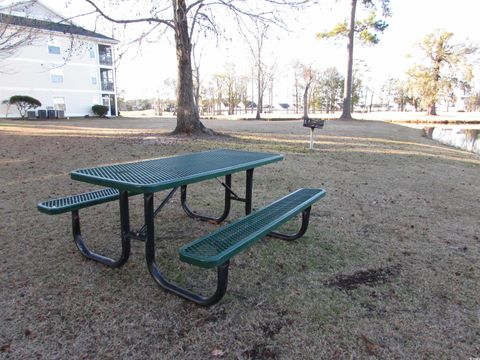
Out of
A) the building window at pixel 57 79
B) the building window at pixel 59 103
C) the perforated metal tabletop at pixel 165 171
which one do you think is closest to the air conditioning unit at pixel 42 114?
the building window at pixel 59 103

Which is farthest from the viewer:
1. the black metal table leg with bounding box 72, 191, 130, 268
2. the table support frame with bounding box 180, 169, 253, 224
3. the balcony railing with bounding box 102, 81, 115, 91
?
the balcony railing with bounding box 102, 81, 115, 91

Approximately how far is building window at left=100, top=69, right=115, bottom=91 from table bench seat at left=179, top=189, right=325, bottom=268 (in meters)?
31.1

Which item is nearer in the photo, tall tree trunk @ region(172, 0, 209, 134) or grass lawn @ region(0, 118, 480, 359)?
grass lawn @ region(0, 118, 480, 359)

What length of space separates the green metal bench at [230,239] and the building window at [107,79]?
31.1m

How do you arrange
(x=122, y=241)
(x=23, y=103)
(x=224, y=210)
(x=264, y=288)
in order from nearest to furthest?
1. (x=264, y=288)
2. (x=122, y=241)
3. (x=224, y=210)
4. (x=23, y=103)

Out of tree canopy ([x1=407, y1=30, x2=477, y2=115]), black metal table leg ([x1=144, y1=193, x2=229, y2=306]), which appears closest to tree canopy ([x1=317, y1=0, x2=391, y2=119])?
tree canopy ([x1=407, y1=30, x2=477, y2=115])

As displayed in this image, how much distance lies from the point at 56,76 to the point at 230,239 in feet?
97.6

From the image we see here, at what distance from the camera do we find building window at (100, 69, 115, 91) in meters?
30.0

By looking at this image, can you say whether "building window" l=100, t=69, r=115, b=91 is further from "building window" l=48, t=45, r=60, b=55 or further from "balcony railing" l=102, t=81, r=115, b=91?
"building window" l=48, t=45, r=60, b=55

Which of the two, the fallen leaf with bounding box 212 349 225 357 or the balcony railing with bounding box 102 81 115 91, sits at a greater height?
the balcony railing with bounding box 102 81 115 91

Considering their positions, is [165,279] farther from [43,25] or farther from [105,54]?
[105,54]

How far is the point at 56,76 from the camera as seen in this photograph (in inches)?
1041

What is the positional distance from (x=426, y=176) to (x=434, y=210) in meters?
2.37

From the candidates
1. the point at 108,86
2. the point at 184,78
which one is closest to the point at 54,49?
the point at 108,86
